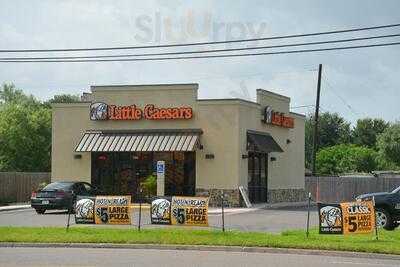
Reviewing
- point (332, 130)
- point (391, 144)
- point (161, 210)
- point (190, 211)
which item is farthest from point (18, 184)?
point (332, 130)

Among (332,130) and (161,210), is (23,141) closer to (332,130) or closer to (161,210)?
(161,210)

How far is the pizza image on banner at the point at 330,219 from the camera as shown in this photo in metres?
18.6

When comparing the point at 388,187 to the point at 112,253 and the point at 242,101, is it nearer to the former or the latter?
the point at 242,101

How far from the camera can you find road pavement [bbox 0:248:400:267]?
14234 millimetres

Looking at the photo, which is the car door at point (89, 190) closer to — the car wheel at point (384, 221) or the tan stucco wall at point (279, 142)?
the tan stucco wall at point (279, 142)

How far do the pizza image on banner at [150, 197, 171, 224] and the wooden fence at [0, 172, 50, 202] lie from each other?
70.2ft

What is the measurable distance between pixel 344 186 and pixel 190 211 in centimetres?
2851

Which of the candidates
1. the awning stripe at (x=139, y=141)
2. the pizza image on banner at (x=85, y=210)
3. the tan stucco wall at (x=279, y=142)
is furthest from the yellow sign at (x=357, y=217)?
the tan stucco wall at (x=279, y=142)

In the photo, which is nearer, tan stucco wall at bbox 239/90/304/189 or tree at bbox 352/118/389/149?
tan stucco wall at bbox 239/90/304/189

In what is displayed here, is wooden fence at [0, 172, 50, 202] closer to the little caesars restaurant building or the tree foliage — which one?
the little caesars restaurant building

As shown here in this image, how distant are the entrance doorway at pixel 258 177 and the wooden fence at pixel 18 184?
43.6 ft

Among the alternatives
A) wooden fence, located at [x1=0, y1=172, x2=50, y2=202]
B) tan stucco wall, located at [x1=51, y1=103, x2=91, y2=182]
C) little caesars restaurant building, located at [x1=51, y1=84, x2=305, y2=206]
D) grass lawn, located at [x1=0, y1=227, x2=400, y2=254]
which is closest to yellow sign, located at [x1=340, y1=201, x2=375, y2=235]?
grass lawn, located at [x1=0, y1=227, x2=400, y2=254]

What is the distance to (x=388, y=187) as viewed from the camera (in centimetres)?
4616

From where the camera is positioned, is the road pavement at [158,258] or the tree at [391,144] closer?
the road pavement at [158,258]
